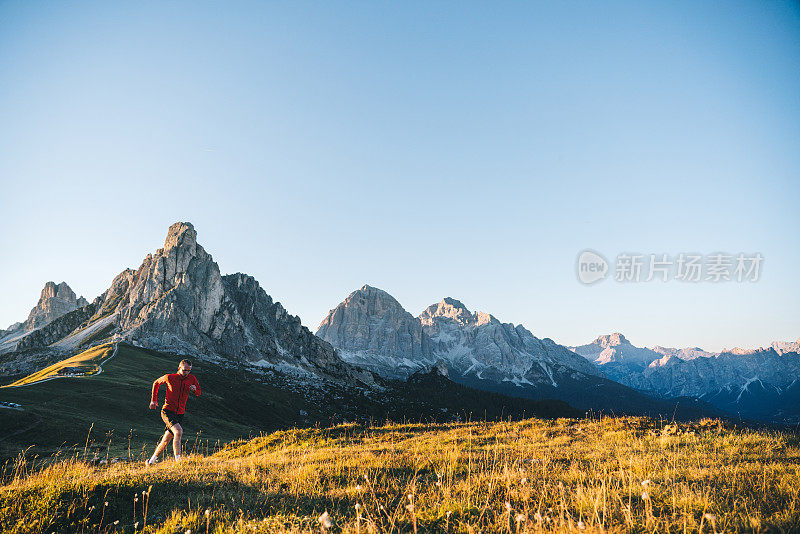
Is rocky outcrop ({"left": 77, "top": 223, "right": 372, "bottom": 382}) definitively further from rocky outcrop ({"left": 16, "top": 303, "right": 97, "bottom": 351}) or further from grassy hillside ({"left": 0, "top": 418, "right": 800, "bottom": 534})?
grassy hillside ({"left": 0, "top": 418, "right": 800, "bottom": 534})

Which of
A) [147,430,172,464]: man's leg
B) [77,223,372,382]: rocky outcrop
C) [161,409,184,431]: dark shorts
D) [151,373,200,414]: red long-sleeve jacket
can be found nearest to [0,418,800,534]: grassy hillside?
[147,430,172,464]: man's leg

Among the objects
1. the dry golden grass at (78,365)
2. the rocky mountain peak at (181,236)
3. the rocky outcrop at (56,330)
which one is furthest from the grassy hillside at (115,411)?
the rocky outcrop at (56,330)

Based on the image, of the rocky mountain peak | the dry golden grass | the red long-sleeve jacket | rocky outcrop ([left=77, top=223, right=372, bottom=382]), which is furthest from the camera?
the rocky mountain peak

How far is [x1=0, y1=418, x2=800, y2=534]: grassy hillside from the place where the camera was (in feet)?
17.0

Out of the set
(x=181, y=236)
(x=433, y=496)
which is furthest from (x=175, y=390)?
(x=181, y=236)

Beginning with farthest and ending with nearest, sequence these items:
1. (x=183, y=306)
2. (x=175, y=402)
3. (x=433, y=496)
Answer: (x=183, y=306) → (x=175, y=402) → (x=433, y=496)

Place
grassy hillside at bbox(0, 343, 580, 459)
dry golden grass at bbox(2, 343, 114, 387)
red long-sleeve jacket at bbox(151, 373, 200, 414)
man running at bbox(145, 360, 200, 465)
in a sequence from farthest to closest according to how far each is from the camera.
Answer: dry golden grass at bbox(2, 343, 114, 387) → grassy hillside at bbox(0, 343, 580, 459) → red long-sleeve jacket at bbox(151, 373, 200, 414) → man running at bbox(145, 360, 200, 465)

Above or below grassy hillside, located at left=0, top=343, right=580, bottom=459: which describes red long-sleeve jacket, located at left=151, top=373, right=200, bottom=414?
above

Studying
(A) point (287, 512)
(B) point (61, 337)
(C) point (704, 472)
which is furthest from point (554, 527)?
(B) point (61, 337)

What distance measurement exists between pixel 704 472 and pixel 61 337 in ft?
707

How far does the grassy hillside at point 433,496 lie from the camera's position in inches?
204

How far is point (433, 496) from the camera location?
639 centimetres

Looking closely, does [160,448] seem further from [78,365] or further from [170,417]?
[78,365]

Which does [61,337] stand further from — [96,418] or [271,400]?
[96,418]
